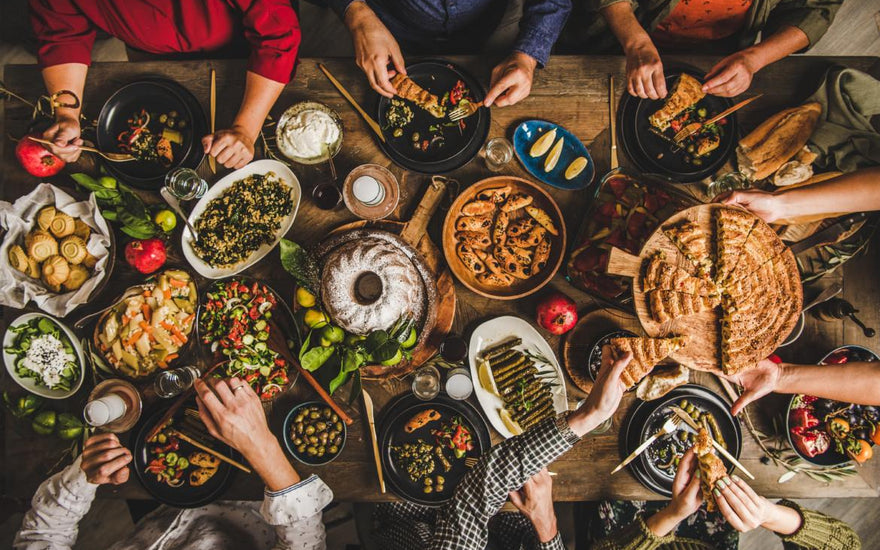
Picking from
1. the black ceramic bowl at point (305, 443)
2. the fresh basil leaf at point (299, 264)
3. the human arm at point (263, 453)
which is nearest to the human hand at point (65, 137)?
the fresh basil leaf at point (299, 264)

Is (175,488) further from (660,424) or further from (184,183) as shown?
(660,424)

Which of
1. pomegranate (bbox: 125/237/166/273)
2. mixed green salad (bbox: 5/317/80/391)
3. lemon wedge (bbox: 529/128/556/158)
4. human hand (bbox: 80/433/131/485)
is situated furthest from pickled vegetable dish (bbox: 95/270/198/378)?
lemon wedge (bbox: 529/128/556/158)

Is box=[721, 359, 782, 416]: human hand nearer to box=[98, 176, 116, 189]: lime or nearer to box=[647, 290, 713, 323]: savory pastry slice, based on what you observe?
box=[647, 290, 713, 323]: savory pastry slice

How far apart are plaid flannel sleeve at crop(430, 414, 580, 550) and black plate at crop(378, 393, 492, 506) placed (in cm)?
17

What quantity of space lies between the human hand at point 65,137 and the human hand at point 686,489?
340 cm

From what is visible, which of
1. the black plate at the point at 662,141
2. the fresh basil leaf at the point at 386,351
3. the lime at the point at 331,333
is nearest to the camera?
the fresh basil leaf at the point at 386,351

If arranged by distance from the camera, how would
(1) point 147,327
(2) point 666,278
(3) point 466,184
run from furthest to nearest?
(3) point 466,184, (1) point 147,327, (2) point 666,278

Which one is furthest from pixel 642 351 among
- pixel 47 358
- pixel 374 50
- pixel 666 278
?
pixel 47 358

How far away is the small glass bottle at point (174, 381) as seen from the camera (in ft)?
7.42

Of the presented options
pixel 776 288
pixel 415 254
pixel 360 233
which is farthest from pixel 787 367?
pixel 360 233

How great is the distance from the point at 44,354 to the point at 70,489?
666 millimetres

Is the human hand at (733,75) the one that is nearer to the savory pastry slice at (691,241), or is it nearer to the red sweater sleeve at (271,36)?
the savory pastry slice at (691,241)

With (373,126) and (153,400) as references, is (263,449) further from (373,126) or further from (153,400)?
(373,126)

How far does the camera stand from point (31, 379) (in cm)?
236
